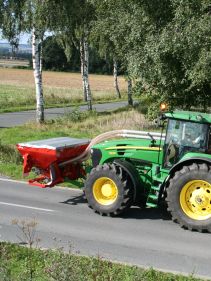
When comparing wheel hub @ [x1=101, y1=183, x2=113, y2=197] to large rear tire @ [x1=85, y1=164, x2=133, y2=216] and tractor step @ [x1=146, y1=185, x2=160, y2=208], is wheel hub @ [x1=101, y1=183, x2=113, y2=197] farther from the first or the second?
tractor step @ [x1=146, y1=185, x2=160, y2=208]

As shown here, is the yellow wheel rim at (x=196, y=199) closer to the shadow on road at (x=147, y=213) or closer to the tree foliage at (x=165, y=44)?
the shadow on road at (x=147, y=213)

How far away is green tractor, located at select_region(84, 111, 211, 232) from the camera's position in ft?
31.7

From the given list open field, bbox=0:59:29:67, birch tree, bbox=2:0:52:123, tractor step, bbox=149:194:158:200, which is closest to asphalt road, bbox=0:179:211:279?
tractor step, bbox=149:194:158:200

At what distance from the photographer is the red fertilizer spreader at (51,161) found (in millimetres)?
11516

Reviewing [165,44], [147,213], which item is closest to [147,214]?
[147,213]

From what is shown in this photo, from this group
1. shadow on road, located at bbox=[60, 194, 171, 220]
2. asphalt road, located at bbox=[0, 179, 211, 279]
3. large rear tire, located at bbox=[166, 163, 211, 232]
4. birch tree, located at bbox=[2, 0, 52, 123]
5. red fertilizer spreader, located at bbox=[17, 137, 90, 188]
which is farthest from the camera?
birch tree, located at bbox=[2, 0, 52, 123]

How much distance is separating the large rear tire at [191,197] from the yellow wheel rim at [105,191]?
49.1 inches

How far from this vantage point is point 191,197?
385 inches

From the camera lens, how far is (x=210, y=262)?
8.09 metres

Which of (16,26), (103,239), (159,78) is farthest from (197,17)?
(16,26)

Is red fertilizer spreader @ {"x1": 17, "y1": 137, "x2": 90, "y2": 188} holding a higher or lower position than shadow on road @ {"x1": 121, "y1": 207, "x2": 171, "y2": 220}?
higher

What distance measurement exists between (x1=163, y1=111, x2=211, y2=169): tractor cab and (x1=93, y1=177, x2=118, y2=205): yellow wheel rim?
1157 mm

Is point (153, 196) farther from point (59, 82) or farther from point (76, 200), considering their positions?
point (59, 82)

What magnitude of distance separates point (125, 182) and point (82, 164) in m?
2.18
